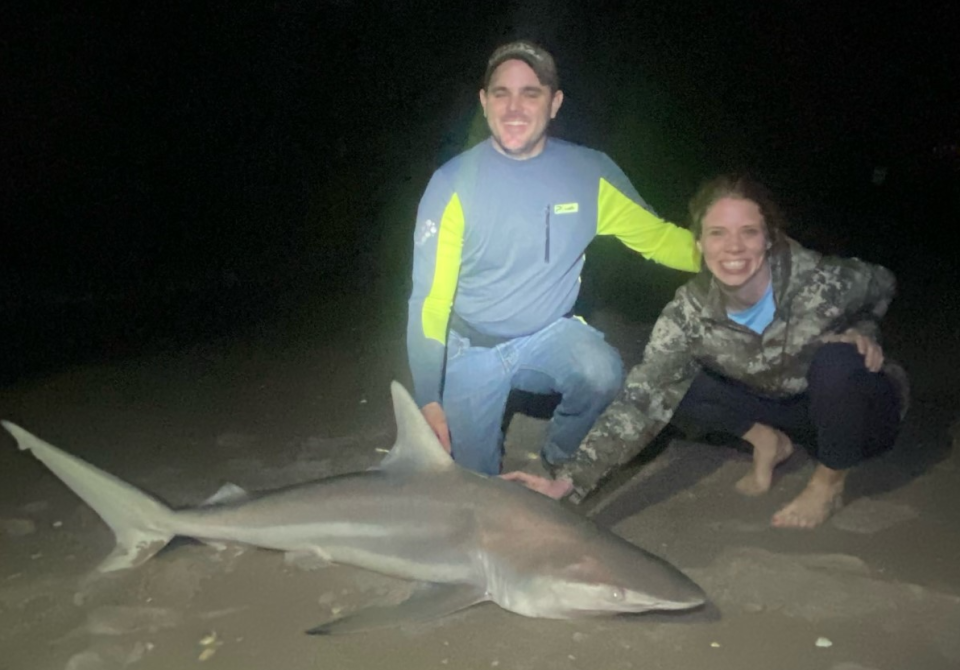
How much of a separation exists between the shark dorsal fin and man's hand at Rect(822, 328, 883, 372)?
57.5 inches

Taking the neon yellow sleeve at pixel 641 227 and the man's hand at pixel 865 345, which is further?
the neon yellow sleeve at pixel 641 227

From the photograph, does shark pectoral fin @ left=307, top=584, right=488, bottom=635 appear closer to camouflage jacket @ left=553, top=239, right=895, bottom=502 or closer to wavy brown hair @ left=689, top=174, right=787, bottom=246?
camouflage jacket @ left=553, top=239, right=895, bottom=502

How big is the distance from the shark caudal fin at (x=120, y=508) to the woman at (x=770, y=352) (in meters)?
1.28

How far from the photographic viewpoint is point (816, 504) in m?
2.91

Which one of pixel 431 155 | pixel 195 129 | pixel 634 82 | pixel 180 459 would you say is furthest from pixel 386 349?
pixel 634 82

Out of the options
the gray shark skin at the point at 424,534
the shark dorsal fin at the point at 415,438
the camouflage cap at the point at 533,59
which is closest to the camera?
the gray shark skin at the point at 424,534

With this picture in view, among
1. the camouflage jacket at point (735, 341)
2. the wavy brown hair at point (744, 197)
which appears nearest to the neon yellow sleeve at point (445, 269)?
the camouflage jacket at point (735, 341)

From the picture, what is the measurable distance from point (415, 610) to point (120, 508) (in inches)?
44.7

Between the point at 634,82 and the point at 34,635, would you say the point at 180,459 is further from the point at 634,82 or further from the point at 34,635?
the point at 634,82

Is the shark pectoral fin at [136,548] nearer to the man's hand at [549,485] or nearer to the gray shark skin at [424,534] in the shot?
the gray shark skin at [424,534]

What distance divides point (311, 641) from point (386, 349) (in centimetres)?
325

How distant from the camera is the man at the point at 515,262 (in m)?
3.23

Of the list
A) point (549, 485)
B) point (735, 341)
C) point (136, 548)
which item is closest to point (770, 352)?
point (735, 341)

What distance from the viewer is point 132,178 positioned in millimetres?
9727
